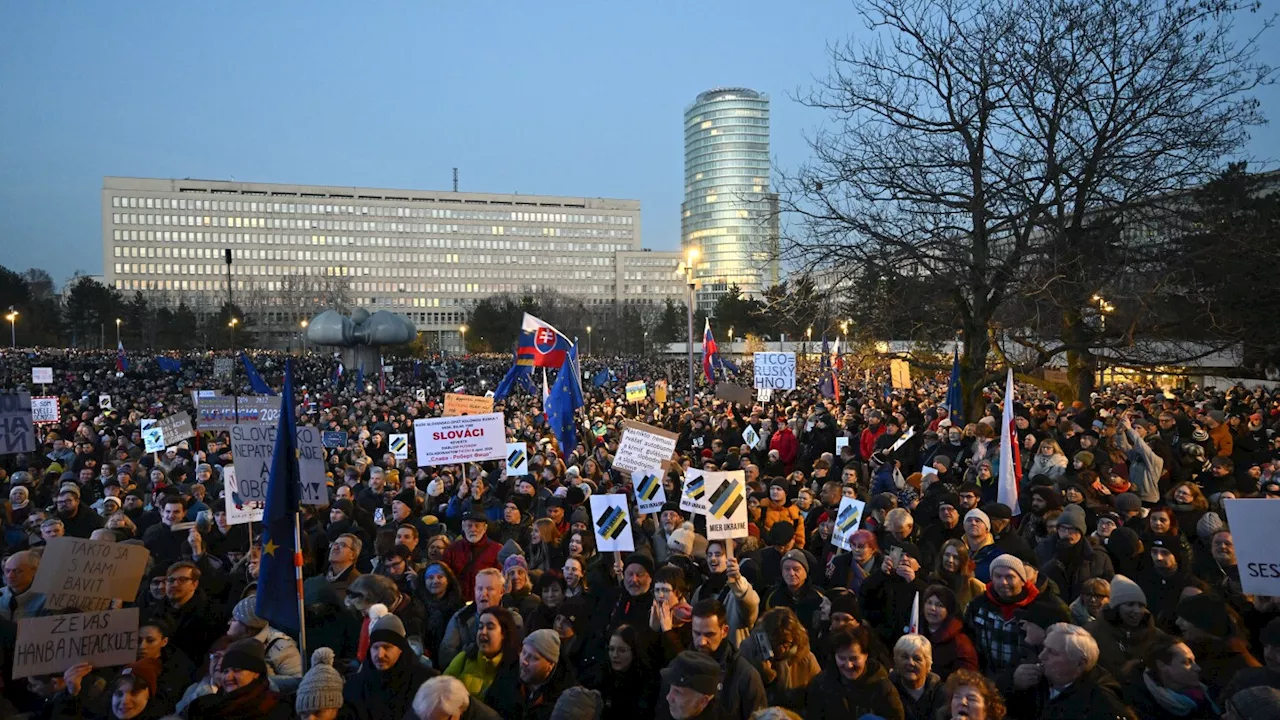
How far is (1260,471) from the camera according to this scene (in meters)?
9.64

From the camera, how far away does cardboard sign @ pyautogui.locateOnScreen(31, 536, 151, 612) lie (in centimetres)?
512

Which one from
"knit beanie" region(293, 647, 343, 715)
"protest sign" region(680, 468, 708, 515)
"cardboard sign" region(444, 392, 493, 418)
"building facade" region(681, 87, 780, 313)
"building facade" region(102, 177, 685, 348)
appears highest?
"building facade" region(681, 87, 780, 313)

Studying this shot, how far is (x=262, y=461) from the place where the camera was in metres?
7.43

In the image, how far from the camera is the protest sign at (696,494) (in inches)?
281

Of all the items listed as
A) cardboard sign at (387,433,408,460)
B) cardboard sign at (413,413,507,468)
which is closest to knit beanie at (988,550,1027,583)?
cardboard sign at (413,413,507,468)

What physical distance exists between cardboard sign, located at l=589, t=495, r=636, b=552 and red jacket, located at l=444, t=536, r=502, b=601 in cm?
81

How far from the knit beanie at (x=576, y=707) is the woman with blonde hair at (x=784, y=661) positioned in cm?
101

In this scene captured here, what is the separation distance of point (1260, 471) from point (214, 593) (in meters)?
10.0

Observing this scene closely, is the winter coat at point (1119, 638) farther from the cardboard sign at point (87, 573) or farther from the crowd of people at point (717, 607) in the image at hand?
the cardboard sign at point (87, 573)

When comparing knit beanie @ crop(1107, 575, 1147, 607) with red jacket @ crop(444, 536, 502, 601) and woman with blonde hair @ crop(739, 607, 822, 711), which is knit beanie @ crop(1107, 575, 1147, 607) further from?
red jacket @ crop(444, 536, 502, 601)

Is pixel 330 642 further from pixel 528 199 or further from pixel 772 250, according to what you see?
pixel 528 199

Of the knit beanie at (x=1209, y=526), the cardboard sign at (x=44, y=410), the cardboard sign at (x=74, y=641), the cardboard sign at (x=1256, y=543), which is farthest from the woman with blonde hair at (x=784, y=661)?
the cardboard sign at (x=44, y=410)

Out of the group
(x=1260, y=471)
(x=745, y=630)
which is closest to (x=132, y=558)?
(x=745, y=630)

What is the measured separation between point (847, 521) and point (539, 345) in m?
10.2
